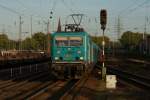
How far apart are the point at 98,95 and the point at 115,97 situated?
3.62 ft

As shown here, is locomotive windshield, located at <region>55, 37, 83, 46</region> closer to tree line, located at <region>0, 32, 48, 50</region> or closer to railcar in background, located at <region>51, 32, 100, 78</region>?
railcar in background, located at <region>51, 32, 100, 78</region>

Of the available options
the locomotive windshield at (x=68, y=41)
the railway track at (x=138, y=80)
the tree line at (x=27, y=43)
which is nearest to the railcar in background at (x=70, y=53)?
the locomotive windshield at (x=68, y=41)

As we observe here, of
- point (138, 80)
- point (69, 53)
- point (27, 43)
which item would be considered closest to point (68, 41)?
point (69, 53)

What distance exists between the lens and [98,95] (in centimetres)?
1789

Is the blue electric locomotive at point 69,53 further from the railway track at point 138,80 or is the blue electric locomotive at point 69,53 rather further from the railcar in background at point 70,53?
the railway track at point 138,80

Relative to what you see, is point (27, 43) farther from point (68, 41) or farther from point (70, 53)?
point (70, 53)

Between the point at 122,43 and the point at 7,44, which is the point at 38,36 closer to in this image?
the point at 7,44

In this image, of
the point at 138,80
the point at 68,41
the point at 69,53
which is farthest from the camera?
the point at 138,80

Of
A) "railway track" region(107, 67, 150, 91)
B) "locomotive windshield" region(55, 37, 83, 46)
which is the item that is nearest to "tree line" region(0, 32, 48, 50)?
"railway track" region(107, 67, 150, 91)

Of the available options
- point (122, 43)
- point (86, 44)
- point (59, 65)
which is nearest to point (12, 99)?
point (59, 65)

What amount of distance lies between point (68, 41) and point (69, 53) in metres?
0.90

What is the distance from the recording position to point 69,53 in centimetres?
2550

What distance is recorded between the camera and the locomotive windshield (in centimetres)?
2588

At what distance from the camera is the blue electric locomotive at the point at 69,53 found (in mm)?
25141
